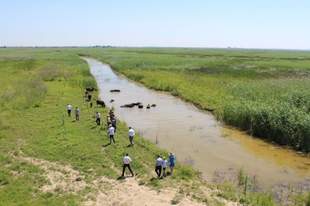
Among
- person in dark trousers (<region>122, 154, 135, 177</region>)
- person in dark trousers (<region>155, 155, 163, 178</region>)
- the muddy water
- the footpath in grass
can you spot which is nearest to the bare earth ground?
the footpath in grass

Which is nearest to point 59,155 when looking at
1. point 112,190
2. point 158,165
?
point 112,190

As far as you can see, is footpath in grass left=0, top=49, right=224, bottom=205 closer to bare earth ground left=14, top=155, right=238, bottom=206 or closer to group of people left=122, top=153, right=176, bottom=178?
bare earth ground left=14, top=155, right=238, bottom=206

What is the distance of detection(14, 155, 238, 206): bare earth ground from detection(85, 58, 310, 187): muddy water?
436cm

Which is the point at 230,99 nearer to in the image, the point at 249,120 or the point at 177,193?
the point at 249,120

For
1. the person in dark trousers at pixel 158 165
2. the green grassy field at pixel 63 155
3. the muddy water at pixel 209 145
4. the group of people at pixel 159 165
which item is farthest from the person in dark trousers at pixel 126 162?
the muddy water at pixel 209 145

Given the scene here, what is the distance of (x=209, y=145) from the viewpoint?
28.3m

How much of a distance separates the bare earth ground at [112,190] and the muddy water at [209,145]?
436 cm

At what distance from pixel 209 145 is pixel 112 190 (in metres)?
11.6

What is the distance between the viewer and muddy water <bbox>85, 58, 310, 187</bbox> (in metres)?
23.1

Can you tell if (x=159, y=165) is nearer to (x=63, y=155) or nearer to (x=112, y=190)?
(x=112, y=190)

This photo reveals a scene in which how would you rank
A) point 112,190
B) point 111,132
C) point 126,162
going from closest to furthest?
1. point 112,190
2. point 126,162
3. point 111,132

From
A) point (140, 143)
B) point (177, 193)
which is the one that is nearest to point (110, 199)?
point (177, 193)

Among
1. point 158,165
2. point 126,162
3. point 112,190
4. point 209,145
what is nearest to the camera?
point 112,190

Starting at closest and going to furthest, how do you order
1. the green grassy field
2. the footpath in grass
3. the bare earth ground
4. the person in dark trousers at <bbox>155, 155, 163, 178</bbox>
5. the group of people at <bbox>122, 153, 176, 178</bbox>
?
the bare earth ground, the green grassy field, the footpath in grass, the person in dark trousers at <bbox>155, 155, 163, 178</bbox>, the group of people at <bbox>122, 153, 176, 178</bbox>
